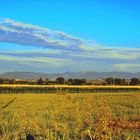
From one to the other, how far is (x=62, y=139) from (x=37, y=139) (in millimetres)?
1310

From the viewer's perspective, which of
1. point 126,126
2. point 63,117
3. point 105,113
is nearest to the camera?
point 105,113

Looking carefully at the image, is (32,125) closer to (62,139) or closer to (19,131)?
(19,131)

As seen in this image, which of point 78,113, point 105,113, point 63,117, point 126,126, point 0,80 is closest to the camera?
point 105,113

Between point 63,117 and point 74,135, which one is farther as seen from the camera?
point 63,117

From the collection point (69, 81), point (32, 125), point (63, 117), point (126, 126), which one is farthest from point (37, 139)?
point (69, 81)

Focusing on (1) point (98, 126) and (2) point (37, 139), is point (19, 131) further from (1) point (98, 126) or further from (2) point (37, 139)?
(1) point (98, 126)

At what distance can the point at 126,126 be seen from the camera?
56.0ft

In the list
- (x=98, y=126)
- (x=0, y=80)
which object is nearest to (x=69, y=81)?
(x=0, y=80)

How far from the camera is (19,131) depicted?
43.9 feet

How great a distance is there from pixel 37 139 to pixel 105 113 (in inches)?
69.3

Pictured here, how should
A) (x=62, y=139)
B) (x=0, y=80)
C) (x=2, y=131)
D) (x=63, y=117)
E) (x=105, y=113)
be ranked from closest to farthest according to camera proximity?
(x=105, y=113)
(x=62, y=139)
(x=2, y=131)
(x=63, y=117)
(x=0, y=80)

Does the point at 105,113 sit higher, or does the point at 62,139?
the point at 105,113

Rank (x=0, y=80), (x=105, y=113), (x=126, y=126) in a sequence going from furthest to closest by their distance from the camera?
(x=0, y=80), (x=126, y=126), (x=105, y=113)

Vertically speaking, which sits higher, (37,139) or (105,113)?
(105,113)
